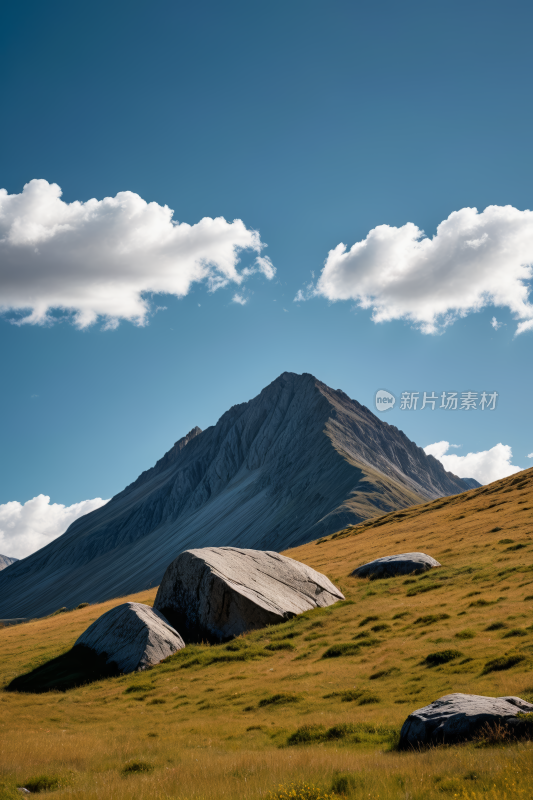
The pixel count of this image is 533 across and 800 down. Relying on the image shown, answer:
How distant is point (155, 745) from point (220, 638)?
15325mm

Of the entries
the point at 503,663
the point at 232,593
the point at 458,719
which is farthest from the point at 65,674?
Result: the point at 458,719

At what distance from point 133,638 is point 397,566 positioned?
19.3 meters

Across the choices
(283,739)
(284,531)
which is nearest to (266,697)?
(283,739)

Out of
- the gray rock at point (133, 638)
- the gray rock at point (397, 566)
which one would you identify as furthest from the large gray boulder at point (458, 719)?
the gray rock at point (397, 566)

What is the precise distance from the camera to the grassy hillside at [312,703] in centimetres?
1066

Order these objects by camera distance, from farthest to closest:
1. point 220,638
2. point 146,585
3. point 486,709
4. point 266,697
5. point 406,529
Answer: point 146,585 → point 406,529 → point 220,638 → point 266,697 → point 486,709

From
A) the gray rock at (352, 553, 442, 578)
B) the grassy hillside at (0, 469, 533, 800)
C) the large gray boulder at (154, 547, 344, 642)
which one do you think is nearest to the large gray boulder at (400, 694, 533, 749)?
the grassy hillside at (0, 469, 533, 800)

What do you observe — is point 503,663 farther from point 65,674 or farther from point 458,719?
point 65,674

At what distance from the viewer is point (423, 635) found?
80.6ft

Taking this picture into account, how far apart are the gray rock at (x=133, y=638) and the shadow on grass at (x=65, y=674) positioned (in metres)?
0.45

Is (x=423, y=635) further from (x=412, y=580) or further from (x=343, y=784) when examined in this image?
(x=343, y=784)

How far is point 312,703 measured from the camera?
19.2 meters

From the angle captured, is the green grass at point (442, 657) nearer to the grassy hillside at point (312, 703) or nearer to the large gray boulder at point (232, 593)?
the grassy hillside at point (312, 703)

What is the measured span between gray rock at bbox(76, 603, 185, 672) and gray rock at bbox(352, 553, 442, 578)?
1588 cm
